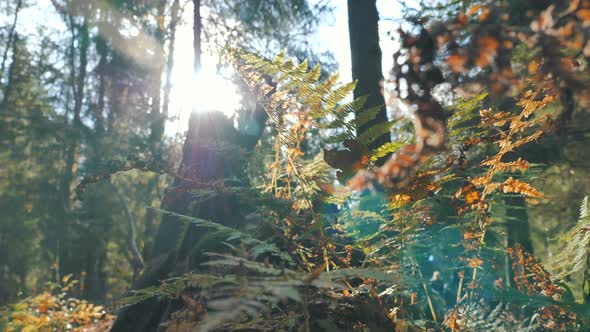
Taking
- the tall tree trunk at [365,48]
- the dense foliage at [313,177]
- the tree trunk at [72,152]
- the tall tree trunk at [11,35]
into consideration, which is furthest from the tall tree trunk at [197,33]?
the tall tree trunk at [11,35]

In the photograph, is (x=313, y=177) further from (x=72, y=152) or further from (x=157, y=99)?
(x=157, y=99)

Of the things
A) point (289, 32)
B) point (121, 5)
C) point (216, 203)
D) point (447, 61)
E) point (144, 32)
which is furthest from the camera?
point (144, 32)

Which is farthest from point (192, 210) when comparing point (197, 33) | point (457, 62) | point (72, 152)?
point (72, 152)

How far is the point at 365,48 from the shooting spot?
145 inches

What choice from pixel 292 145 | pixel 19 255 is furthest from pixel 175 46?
pixel 292 145

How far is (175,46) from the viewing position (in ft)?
52.9

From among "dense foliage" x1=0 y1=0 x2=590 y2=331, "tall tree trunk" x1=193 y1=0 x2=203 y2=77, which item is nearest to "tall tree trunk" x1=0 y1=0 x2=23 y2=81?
"dense foliage" x1=0 y1=0 x2=590 y2=331

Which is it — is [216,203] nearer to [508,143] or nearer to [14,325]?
[14,325]

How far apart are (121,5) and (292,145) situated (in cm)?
947

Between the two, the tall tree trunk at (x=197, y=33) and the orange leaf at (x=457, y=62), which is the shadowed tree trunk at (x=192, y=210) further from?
the orange leaf at (x=457, y=62)

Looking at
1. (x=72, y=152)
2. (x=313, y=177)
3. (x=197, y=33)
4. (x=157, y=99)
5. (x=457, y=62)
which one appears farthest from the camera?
(x=157, y=99)

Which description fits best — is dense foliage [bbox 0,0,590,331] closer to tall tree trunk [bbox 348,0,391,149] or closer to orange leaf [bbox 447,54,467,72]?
orange leaf [bbox 447,54,467,72]

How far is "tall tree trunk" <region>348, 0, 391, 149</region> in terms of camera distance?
3584 millimetres

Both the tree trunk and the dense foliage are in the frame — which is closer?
the dense foliage
